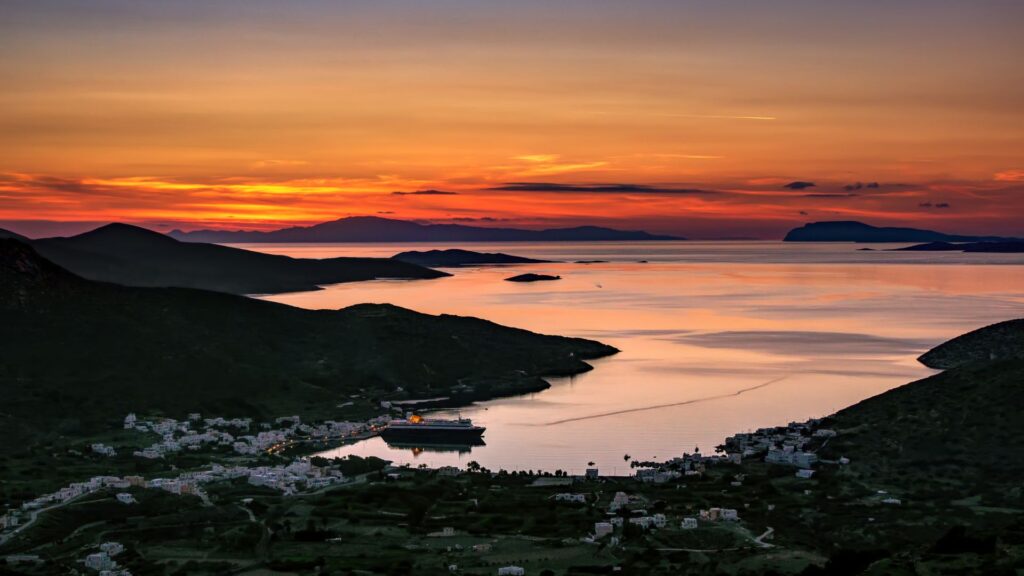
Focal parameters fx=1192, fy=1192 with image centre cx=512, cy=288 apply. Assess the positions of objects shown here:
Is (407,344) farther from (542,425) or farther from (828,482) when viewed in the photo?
(828,482)

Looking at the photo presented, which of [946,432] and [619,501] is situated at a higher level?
[946,432]

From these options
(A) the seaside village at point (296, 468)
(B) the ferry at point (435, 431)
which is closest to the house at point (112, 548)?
(A) the seaside village at point (296, 468)

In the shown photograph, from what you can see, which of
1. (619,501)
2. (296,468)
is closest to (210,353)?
(296,468)

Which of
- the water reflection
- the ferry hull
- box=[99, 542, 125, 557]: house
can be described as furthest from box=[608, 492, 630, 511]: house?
the ferry hull

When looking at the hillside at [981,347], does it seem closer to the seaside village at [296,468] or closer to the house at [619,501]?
the seaside village at [296,468]

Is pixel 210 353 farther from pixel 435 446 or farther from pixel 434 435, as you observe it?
pixel 435 446

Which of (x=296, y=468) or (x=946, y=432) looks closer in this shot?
(x=946, y=432)
